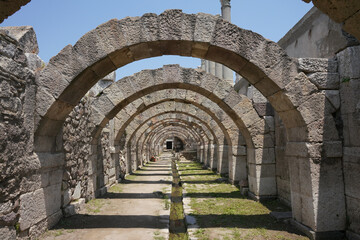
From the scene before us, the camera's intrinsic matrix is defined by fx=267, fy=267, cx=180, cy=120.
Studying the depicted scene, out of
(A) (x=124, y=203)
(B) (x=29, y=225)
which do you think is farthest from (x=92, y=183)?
(B) (x=29, y=225)

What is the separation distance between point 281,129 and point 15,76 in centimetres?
485

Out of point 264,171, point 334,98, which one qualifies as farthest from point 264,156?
point 334,98

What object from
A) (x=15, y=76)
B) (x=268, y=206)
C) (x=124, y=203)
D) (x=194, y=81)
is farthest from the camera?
(x=194, y=81)

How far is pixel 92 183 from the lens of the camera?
6.38m

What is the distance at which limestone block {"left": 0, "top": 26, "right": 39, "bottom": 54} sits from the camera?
11.8 ft

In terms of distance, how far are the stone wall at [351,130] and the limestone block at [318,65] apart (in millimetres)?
137

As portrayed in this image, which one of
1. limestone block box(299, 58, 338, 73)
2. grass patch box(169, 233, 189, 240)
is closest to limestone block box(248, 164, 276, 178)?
grass patch box(169, 233, 189, 240)

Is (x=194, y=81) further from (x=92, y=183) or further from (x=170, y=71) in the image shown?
(x=92, y=183)

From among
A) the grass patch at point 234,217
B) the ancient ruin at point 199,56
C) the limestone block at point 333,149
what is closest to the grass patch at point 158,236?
the grass patch at point 234,217

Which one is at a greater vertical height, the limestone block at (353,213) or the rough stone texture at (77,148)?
the rough stone texture at (77,148)

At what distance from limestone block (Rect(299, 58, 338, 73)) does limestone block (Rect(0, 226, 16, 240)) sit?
4.25 meters

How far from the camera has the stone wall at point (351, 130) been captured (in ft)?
11.2

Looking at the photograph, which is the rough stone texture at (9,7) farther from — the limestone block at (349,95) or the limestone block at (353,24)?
the limestone block at (349,95)

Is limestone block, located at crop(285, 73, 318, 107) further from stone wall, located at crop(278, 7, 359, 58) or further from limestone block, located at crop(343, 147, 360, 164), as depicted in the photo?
limestone block, located at crop(343, 147, 360, 164)
